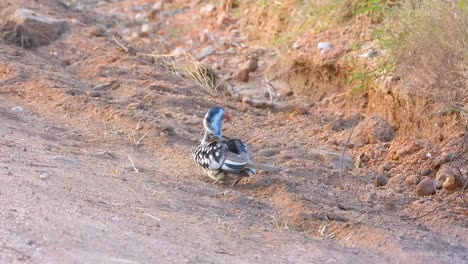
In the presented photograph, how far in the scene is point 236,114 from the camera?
386 inches

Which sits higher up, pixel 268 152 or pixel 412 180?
pixel 412 180

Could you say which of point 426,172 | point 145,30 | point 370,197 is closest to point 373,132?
point 426,172

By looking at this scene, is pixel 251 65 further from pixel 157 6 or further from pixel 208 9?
pixel 157 6

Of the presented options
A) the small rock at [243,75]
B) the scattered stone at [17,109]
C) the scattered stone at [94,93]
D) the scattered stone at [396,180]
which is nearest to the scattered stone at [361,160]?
the scattered stone at [396,180]

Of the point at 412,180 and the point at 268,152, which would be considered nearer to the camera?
the point at 412,180

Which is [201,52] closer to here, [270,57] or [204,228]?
[270,57]

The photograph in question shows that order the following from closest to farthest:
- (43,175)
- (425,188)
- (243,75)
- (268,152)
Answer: (43,175)
(425,188)
(268,152)
(243,75)

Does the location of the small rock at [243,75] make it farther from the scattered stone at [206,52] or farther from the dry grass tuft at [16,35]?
the dry grass tuft at [16,35]

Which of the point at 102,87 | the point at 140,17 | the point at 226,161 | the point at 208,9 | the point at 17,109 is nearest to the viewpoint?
the point at 226,161

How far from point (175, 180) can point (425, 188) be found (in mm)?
1890

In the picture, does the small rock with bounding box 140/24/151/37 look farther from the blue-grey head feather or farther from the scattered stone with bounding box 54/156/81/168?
the scattered stone with bounding box 54/156/81/168

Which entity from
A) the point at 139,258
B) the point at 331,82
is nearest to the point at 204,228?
the point at 139,258

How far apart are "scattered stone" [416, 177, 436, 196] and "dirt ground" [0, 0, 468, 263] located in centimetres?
6

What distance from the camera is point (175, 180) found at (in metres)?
7.50
